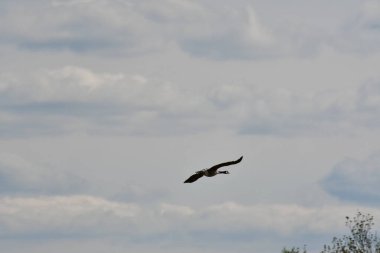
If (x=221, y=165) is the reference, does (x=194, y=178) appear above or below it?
above

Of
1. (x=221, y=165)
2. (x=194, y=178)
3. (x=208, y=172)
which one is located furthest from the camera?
(x=194, y=178)

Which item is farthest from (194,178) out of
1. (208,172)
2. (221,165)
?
(221,165)

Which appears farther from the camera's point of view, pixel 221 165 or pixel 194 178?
pixel 194 178

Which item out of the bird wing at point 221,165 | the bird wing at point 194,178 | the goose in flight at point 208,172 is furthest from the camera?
the bird wing at point 194,178

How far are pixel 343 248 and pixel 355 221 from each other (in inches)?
156

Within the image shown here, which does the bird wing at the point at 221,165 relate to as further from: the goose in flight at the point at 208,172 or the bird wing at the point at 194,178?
the bird wing at the point at 194,178

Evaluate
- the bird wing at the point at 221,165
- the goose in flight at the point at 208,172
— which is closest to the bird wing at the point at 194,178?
the goose in flight at the point at 208,172

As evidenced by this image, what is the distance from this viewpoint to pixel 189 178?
8644cm

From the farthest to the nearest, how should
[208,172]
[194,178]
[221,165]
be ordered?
[194,178] → [208,172] → [221,165]

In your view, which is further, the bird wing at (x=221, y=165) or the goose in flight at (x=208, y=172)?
the goose in flight at (x=208, y=172)

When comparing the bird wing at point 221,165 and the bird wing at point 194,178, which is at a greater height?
the bird wing at point 194,178

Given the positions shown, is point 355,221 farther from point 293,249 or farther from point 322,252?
point 293,249

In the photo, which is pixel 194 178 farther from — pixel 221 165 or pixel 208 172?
pixel 221 165

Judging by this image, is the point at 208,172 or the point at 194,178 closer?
the point at 208,172
